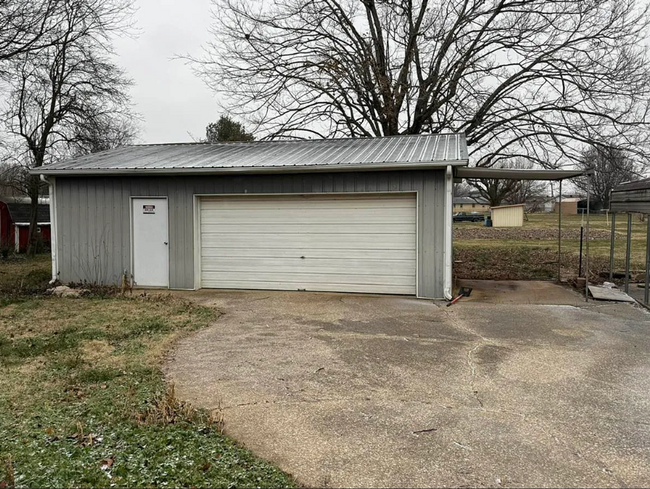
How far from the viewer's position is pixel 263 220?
9273mm

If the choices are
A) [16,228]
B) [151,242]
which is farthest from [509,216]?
[151,242]

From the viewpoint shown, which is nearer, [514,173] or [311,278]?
[514,173]

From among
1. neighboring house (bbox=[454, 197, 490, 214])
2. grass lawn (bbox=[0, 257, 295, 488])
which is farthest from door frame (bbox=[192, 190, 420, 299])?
neighboring house (bbox=[454, 197, 490, 214])

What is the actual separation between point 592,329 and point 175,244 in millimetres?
7253

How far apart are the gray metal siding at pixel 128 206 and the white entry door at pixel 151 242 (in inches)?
5.3

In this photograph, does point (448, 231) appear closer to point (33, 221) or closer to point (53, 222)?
point (53, 222)

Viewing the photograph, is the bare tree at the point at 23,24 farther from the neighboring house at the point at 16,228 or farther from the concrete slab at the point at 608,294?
the concrete slab at the point at 608,294

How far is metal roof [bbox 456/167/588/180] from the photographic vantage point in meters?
8.62

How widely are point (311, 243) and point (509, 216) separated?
3174cm

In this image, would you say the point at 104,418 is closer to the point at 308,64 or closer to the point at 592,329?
the point at 592,329

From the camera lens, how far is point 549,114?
13523mm

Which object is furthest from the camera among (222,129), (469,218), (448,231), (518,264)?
(469,218)

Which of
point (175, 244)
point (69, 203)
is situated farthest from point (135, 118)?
point (175, 244)

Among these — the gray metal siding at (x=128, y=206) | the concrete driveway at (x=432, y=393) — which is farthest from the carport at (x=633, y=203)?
the gray metal siding at (x=128, y=206)
